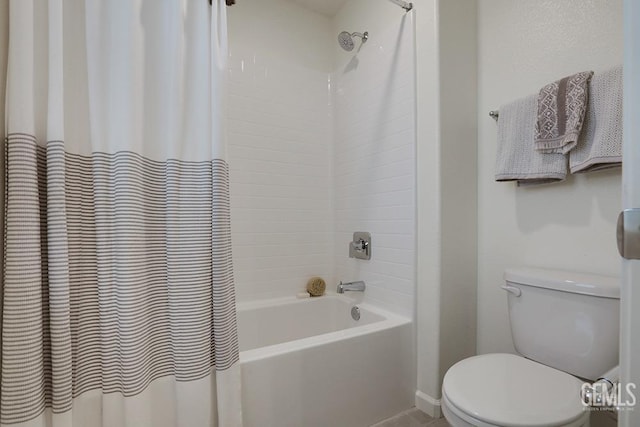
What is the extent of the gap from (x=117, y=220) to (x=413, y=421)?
1627 millimetres

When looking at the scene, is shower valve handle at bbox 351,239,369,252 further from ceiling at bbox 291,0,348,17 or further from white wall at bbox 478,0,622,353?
ceiling at bbox 291,0,348,17

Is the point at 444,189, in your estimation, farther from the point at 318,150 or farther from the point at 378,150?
the point at 318,150

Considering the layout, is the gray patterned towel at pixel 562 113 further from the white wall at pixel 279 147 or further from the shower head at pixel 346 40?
the white wall at pixel 279 147

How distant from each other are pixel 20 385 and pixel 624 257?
1.30 meters

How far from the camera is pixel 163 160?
1090 millimetres

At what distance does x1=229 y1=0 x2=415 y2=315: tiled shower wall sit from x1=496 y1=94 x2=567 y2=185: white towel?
0.44 m

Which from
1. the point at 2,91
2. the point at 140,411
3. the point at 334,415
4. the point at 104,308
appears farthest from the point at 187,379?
the point at 2,91

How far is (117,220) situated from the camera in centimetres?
97

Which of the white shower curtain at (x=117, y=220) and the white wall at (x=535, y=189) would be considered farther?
the white wall at (x=535, y=189)

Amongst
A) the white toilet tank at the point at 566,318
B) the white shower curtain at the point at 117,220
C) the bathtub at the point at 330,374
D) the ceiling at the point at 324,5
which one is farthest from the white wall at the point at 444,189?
the white shower curtain at the point at 117,220

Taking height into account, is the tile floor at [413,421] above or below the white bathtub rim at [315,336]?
below

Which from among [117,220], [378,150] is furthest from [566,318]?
[117,220]

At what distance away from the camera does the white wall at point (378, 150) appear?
1.75m

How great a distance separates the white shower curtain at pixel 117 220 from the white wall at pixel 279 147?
0.89 meters
